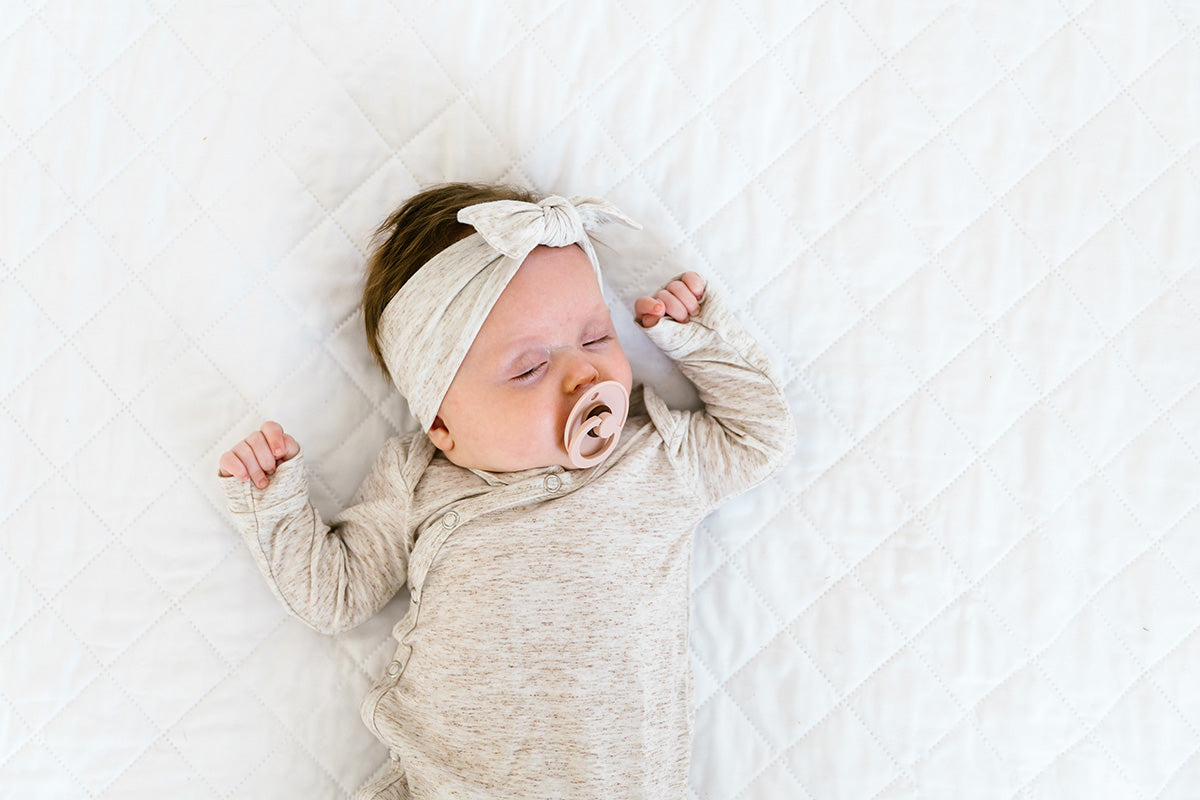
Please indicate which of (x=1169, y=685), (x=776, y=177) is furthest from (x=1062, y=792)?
(x=776, y=177)

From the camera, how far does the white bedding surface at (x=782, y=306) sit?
3.66 ft

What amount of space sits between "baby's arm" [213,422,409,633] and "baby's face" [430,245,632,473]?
16cm

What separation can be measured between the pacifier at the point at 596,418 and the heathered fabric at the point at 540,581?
0.07 metres

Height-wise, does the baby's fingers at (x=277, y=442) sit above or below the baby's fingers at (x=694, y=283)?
above

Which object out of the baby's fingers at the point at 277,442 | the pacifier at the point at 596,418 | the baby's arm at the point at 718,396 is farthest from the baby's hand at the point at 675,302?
the baby's fingers at the point at 277,442

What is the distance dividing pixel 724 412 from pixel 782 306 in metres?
0.15

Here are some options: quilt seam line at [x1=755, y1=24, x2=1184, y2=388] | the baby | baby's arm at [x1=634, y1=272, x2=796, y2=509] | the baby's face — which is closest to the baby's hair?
the baby

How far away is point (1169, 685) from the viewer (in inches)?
44.2

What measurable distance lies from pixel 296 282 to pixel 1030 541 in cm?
94

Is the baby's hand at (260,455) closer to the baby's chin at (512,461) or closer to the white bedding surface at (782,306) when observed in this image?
the white bedding surface at (782,306)

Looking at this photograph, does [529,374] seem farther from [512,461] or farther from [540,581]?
[540,581]

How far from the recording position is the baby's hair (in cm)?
105

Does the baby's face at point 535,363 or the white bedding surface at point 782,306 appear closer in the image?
the baby's face at point 535,363

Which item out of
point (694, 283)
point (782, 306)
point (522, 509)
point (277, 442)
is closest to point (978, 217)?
point (782, 306)
